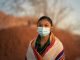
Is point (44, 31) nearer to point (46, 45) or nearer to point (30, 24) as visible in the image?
point (46, 45)

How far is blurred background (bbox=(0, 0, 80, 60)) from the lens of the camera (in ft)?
12.6

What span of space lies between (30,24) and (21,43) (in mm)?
525

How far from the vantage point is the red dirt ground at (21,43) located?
12.4 feet

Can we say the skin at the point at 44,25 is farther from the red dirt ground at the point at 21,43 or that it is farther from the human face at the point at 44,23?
the red dirt ground at the point at 21,43

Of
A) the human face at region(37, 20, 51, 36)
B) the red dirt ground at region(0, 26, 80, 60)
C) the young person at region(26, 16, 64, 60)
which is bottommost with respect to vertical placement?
the red dirt ground at region(0, 26, 80, 60)

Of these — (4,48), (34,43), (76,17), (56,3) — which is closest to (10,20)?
(4,48)

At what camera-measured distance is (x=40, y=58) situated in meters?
1.93

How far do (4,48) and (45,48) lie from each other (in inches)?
81.4

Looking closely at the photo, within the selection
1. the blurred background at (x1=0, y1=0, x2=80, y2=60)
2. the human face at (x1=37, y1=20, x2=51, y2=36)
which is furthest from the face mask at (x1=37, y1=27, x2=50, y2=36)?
the blurred background at (x1=0, y1=0, x2=80, y2=60)

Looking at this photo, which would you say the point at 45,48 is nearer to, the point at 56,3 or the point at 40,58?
the point at 40,58

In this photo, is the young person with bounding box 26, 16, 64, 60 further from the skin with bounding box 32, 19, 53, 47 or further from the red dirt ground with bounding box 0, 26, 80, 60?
the red dirt ground with bounding box 0, 26, 80, 60

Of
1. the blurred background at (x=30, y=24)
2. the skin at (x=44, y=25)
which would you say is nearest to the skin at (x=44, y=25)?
the skin at (x=44, y=25)

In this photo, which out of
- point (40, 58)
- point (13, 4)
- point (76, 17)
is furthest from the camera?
point (13, 4)

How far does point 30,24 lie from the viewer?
429 cm
